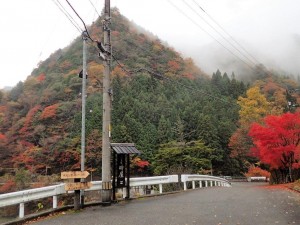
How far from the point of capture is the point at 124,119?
Answer: 48781 mm

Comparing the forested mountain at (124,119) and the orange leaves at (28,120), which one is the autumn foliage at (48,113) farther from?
the orange leaves at (28,120)

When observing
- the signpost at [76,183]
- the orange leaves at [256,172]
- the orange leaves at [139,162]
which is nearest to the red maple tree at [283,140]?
the signpost at [76,183]

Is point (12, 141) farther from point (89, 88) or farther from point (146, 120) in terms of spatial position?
point (146, 120)

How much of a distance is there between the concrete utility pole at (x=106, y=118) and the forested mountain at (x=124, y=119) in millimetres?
19856

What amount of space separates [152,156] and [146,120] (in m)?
8.57

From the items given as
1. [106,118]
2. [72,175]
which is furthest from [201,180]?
[72,175]

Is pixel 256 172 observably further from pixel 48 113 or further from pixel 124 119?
pixel 48 113

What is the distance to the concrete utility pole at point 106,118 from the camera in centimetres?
1105

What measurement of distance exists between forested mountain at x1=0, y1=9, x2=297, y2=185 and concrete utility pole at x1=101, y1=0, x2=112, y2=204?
19856 millimetres

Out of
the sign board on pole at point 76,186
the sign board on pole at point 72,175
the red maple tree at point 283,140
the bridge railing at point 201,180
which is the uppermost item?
the red maple tree at point 283,140

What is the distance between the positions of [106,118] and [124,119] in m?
37.4

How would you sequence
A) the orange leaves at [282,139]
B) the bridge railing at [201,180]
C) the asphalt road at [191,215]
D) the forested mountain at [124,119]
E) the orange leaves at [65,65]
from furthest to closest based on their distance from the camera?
the orange leaves at [65,65] → the forested mountain at [124,119] → the orange leaves at [282,139] → the bridge railing at [201,180] → the asphalt road at [191,215]

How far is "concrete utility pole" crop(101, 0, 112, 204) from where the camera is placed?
11.0 m

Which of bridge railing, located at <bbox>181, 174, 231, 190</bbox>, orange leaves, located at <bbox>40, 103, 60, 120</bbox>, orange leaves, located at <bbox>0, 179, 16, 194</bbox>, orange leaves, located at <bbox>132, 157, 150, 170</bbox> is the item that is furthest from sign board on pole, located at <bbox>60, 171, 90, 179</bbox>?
orange leaves, located at <bbox>40, 103, 60, 120</bbox>
